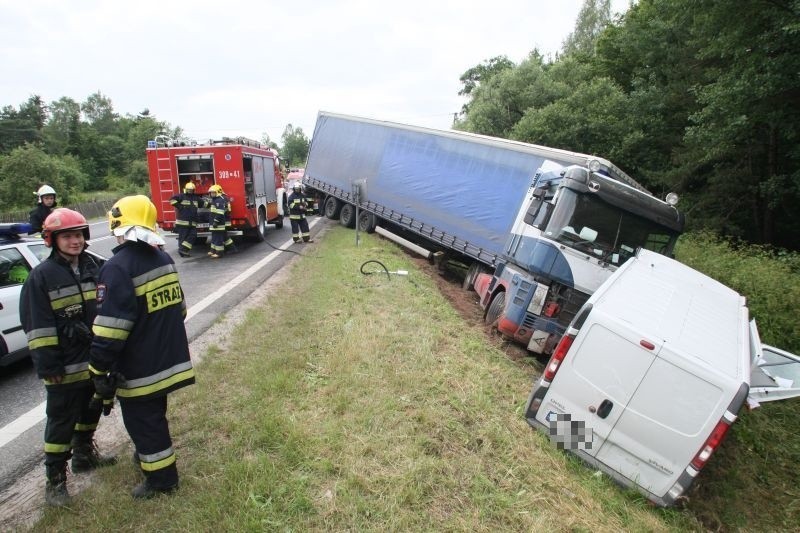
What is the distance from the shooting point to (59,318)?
2660 mm

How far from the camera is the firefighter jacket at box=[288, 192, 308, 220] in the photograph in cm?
1123

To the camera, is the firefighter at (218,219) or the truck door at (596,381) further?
the firefighter at (218,219)

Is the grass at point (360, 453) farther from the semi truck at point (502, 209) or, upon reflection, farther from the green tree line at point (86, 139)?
the green tree line at point (86, 139)

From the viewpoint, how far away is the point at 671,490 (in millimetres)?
3109

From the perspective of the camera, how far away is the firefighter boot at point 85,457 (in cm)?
290

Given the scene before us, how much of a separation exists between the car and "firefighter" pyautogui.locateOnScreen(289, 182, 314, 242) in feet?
22.4

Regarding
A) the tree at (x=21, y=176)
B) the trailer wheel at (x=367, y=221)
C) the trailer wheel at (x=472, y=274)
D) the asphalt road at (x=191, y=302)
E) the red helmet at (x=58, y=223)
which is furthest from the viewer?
the tree at (x=21, y=176)

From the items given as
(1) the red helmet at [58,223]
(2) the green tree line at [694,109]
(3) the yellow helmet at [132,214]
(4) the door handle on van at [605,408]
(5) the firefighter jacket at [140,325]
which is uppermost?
(2) the green tree line at [694,109]

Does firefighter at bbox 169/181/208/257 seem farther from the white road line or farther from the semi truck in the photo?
the semi truck

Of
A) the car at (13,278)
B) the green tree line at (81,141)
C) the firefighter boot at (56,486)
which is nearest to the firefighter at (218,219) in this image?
the car at (13,278)

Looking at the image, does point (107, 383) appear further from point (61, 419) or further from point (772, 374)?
point (772, 374)

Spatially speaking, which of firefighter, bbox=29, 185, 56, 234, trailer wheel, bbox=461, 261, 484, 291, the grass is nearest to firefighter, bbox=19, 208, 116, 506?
the grass

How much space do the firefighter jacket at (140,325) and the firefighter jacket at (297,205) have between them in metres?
8.83

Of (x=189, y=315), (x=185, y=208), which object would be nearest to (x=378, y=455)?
(x=189, y=315)
